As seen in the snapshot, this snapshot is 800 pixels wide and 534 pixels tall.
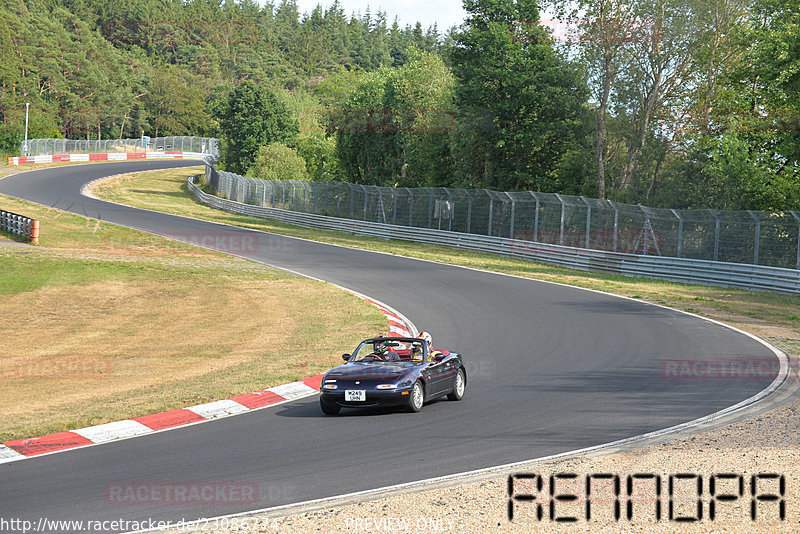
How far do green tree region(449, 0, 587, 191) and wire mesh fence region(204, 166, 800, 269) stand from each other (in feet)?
29.6

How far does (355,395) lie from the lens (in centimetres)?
1207

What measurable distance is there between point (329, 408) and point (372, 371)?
34.8 inches

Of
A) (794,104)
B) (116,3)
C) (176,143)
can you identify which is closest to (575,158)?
(794,104)

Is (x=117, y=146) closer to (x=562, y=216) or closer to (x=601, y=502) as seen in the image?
(x=562, y=216)

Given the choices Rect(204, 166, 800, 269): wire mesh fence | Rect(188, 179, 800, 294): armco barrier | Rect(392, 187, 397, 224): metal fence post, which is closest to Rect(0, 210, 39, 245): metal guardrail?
Rect(188, 179, 800, 294): armco barrier

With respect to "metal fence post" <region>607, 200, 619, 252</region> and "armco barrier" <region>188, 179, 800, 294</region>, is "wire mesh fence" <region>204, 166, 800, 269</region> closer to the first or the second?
"metal fence post" <region>607, 200, 619, 252</region>

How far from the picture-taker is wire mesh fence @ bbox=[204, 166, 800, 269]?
93.7 feet

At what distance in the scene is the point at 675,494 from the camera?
26.2 ft

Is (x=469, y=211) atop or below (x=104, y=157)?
below

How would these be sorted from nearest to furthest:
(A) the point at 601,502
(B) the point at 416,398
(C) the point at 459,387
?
(A) the point at 601,502
(B) the point at 416,398
(C) the point at 459,387

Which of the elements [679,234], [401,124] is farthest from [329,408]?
[401,124]

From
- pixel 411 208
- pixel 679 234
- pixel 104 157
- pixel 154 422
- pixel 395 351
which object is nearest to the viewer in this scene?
pixel 154 422

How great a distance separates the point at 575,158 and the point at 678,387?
3544 centimetres

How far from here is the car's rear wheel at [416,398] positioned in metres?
12.2
